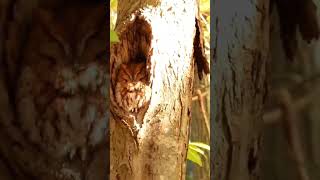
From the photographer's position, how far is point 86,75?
393 millimetres

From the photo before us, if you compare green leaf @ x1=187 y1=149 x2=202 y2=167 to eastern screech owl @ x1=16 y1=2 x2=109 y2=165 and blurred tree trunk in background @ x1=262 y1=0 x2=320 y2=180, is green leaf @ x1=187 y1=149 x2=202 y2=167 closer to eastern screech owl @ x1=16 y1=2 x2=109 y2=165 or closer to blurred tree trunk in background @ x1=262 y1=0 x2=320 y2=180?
blurred tree trunk in background @ x1=262 y1=0 x2=320 y2=180

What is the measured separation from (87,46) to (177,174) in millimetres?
480

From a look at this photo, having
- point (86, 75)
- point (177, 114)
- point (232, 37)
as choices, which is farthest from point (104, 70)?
→ point (177, 114)

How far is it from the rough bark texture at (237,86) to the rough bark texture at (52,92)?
6.1 inches

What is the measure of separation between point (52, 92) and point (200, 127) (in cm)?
110

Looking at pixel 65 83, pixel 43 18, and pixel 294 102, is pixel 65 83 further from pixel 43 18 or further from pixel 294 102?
pixel 294 102

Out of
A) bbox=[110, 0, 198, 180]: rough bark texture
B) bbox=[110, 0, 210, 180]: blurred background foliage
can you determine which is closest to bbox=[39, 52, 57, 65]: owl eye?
bbox=[110, 0, 198, 180]: rough bark texture

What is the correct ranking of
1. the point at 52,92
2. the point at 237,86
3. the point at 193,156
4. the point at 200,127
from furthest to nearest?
the point at 200,127, the point at 193,156, the point at 237,86, the point at 52,92

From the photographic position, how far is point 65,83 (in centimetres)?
39

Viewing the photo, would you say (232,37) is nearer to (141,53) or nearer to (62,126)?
(62,126)

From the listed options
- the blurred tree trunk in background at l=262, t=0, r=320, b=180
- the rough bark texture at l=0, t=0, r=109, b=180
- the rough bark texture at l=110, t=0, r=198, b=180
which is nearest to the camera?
the rough bark texture at l=0, t=0, r=109, b=180

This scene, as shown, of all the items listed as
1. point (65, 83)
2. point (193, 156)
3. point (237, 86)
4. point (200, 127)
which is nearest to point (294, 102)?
point (237, 86)

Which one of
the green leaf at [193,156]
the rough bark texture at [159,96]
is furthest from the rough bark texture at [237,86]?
the green leaf at [193,156]

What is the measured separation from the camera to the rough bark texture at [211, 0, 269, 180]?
50 cm
